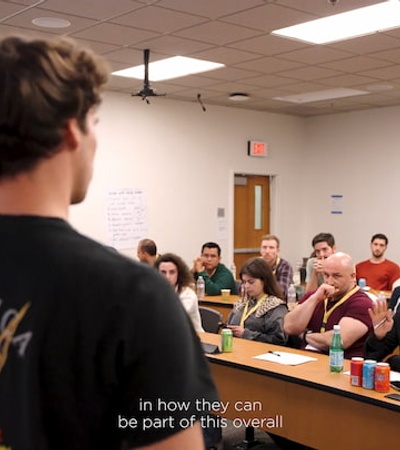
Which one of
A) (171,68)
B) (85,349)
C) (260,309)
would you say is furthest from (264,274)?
(85,349)

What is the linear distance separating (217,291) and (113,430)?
18.8 ft

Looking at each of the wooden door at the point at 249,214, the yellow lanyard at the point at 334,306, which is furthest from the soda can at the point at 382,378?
the wooden door at the point at 249,214

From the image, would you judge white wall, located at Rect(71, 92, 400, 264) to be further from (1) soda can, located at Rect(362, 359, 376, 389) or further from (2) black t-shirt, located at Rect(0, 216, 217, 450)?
(2) black t-shirt, located at Rect(0, 216, 217, 450)

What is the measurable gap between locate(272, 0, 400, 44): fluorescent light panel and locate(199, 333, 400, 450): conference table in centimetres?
250

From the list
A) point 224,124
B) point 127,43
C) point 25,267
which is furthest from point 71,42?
point 224,124

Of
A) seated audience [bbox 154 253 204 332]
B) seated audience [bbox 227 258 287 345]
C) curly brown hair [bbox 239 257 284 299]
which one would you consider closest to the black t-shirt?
seated audience [bbox 227 258 287 345]

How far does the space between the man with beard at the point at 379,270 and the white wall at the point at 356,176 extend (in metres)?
0.85

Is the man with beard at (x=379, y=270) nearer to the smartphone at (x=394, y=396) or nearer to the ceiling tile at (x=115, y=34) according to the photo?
the ceiling tile at (x=115, y=34)

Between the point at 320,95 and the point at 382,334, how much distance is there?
16.1ft

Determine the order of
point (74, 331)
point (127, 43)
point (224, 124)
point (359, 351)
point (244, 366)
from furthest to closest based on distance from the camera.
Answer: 1. point (224, 124)
2. point (127, 43)
3. point (359, 351)
4. point (244, 366)
5. point (74, 331)

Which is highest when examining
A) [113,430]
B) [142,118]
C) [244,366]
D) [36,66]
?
[142,118]

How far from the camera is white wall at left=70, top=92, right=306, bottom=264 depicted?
24.1 feet

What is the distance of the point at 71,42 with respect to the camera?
32.7 inches

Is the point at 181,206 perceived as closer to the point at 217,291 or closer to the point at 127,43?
the point at 217,291
